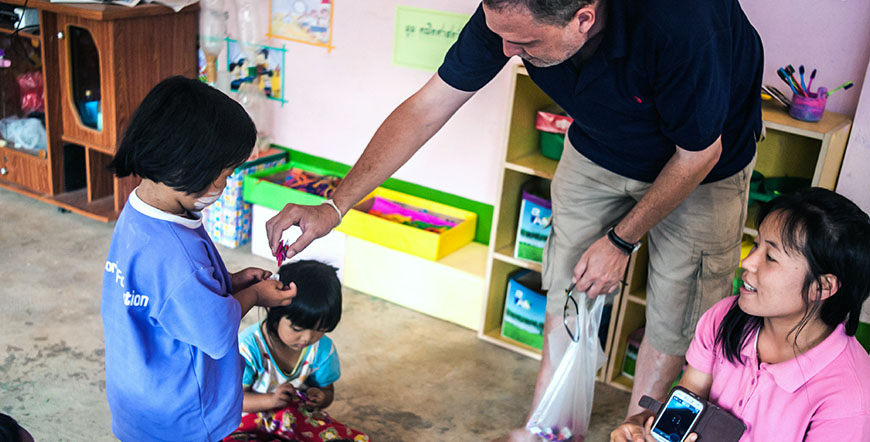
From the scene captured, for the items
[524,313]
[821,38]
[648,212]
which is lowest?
[524,313]

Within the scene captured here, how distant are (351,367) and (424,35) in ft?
4.20

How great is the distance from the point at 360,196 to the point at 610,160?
0.61m

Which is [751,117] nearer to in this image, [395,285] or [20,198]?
[395,285]

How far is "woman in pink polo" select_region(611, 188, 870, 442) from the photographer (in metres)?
1.42

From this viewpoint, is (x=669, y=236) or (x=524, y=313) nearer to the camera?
(x=669, y=236)

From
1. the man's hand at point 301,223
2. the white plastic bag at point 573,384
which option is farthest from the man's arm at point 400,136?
the white plastic bag at point 573,384

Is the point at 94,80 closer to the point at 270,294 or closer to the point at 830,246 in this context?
the point at 270,294

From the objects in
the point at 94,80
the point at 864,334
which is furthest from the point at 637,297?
the point at 94,80

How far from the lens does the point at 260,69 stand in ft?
11.7

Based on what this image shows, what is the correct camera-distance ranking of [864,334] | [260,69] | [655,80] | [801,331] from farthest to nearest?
[260,69]
[864,334]
[655,80]
[801,331]

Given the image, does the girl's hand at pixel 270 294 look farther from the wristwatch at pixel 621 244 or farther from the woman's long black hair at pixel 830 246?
the woman's long black hair at pixel 830 246

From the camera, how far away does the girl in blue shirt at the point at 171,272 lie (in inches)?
55.4

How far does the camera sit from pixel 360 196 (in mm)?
1992

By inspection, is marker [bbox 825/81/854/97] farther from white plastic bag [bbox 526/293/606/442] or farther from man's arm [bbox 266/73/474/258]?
man's arm [bbox 266/73/474/258]
